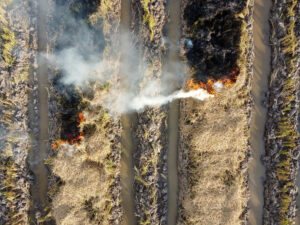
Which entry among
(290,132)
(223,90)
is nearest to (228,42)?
(223,90)

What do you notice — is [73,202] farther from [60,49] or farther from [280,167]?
[280,167]

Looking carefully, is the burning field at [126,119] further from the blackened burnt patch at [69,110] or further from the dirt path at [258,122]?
the dirt path at [258,122]

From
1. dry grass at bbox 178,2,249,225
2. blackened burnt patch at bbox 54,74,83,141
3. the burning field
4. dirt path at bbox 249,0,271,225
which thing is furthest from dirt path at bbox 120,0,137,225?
dirt path at bbox 249,0,271,225

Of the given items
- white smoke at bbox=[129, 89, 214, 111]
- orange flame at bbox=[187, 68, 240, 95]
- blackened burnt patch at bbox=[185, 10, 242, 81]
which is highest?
blackened burnt patch at bbox=[185, 10, 242, 81]

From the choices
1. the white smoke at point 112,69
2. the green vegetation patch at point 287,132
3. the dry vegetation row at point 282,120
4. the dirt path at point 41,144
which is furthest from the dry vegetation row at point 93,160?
the green vegetation patch at point 287,132

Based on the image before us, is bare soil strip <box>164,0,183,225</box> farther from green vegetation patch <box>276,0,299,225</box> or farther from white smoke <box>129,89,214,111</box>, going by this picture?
green vegetation patch <box>276,0,299,225</box>

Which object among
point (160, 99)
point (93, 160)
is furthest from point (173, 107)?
point (93, 160)
